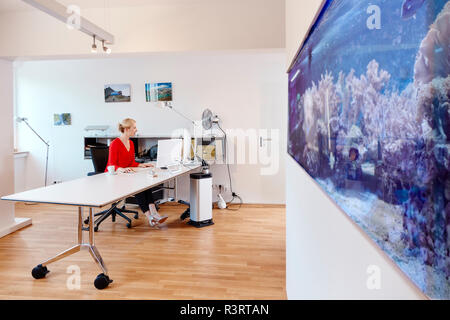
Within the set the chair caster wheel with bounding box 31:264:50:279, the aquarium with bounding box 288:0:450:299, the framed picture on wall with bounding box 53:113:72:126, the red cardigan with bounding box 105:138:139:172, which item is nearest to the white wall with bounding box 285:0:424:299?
the aquarium with bounding box 288:0:450:299

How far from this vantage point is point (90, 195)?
252 cm

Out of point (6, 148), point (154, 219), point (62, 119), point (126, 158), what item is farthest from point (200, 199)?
point (62, 119)

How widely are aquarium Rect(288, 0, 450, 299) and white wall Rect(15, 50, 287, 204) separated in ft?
15.0

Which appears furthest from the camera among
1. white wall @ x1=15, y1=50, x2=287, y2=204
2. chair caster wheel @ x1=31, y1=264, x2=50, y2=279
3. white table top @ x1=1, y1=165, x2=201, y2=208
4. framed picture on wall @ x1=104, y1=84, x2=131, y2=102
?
framed picture on wall @ x1=104, y1=84, x2=131, y2=102

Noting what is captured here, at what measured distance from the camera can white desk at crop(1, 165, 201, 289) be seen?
238 centimetres

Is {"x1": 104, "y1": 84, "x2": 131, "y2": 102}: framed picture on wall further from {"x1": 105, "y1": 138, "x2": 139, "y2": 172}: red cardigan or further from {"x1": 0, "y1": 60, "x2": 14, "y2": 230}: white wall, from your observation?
{"x1": 105, "y1": 138, "x2": 139, "y2": 172}: red cardigan

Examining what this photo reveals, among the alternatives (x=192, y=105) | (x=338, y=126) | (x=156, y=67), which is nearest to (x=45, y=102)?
(x=156, y=67)

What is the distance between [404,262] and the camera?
0.49 meters

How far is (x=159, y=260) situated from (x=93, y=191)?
0.99 m

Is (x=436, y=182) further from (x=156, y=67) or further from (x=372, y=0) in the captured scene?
(x=156, y=67)

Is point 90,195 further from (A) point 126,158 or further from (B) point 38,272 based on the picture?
(A) point 126,158

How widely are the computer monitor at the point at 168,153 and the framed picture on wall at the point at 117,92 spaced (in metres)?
2.23
